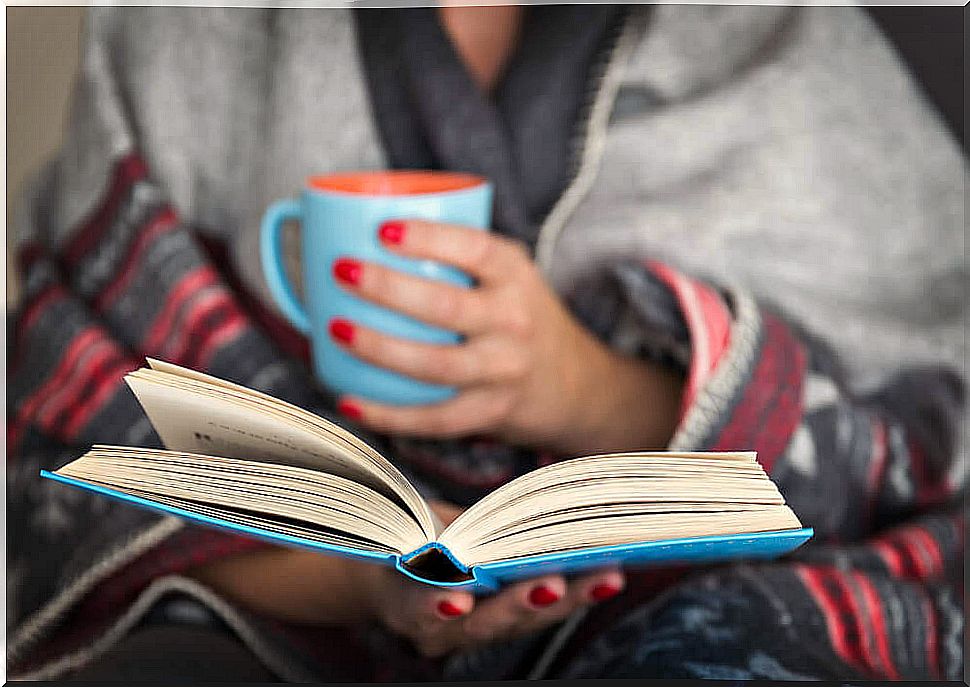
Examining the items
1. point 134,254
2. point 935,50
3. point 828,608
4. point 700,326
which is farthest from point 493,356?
point 935,50

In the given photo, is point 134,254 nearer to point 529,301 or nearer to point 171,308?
point 171,308

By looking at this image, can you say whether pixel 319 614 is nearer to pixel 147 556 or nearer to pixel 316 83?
pixel 147 556

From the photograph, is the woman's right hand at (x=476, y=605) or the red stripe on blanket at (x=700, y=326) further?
the red stripe on blanket at (x=700, y=326)

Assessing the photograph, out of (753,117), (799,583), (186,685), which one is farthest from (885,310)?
(186,685)

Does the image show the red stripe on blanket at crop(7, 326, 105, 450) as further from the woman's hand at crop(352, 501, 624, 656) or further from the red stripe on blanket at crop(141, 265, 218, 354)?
the woman's hand at crop(352, 501, 624, 656)

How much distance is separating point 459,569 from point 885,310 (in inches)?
23.0

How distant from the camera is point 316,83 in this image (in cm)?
86

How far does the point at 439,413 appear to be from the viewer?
2.25ft

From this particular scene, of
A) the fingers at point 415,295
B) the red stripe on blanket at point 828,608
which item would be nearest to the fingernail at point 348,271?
the fingers at point 415,295

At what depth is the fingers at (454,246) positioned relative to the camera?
2.09 ft

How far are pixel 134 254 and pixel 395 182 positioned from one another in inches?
9.7

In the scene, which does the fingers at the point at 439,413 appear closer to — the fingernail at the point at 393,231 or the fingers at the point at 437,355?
the fingers at the point at 437,355

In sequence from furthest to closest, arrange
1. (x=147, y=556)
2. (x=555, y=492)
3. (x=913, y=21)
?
(x=913, y=21)
(x=147, y=556)
(x=555, y=492)

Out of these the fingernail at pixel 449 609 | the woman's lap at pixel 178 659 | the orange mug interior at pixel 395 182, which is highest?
the orange mug interior at pixel 395 182
